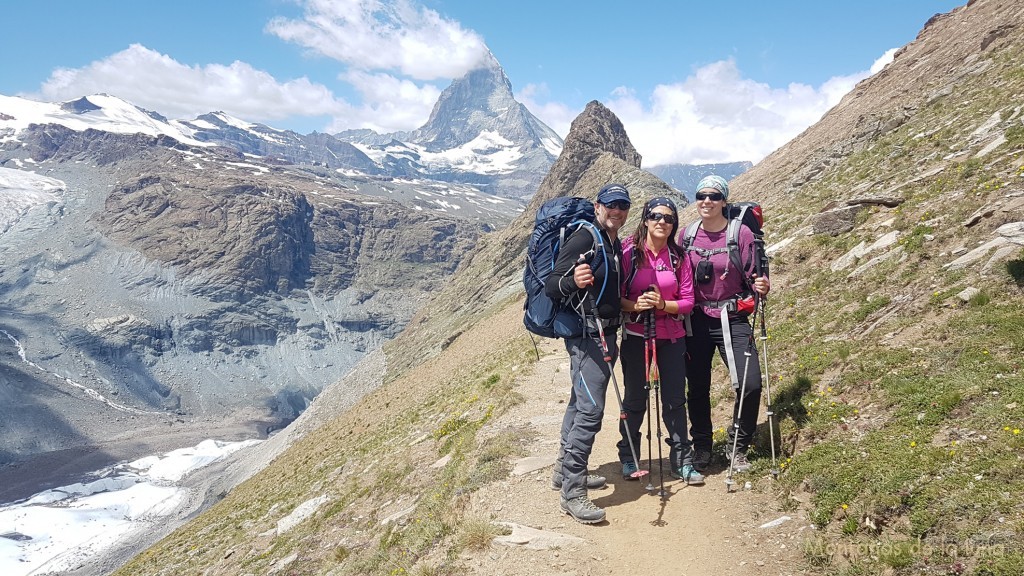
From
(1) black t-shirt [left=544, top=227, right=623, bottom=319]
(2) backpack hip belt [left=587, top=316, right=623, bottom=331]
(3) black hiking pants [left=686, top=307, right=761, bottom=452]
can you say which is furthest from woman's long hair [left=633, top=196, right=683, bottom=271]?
(3) black hiking pants [left=686, top=307, right=761, bottom=452]

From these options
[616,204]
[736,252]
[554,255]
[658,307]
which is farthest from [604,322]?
[736,252]

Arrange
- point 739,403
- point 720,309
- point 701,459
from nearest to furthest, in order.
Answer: point 720,309 < point 739,403 < point 701,459

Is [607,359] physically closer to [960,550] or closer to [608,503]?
[608,503]

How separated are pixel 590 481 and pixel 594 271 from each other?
3.72 metres

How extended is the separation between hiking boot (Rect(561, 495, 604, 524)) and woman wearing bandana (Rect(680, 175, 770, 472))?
7.35 feet

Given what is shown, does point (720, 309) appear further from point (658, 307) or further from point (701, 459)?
point (701, 459)

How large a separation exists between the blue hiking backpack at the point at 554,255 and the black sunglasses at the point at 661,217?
35.3 inches

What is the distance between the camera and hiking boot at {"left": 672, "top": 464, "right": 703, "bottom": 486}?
333 inches

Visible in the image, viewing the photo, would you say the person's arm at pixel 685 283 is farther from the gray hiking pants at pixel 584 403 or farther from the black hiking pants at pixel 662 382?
the gray hiking pants at pixel 584 403

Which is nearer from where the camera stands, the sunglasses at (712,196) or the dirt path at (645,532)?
the dirt path at (645,532)

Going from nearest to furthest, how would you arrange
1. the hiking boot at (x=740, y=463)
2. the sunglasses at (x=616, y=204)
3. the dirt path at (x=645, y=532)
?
the dirt path at (x=645, y=532) → the sunglasses at (x=616, y=204) → the hiking boot at (x=740, y=463)

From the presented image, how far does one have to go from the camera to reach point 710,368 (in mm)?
8266

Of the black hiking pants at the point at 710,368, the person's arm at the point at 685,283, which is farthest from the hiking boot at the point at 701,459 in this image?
the person's arm at the point at 685,283

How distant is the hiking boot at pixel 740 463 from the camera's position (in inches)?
332
